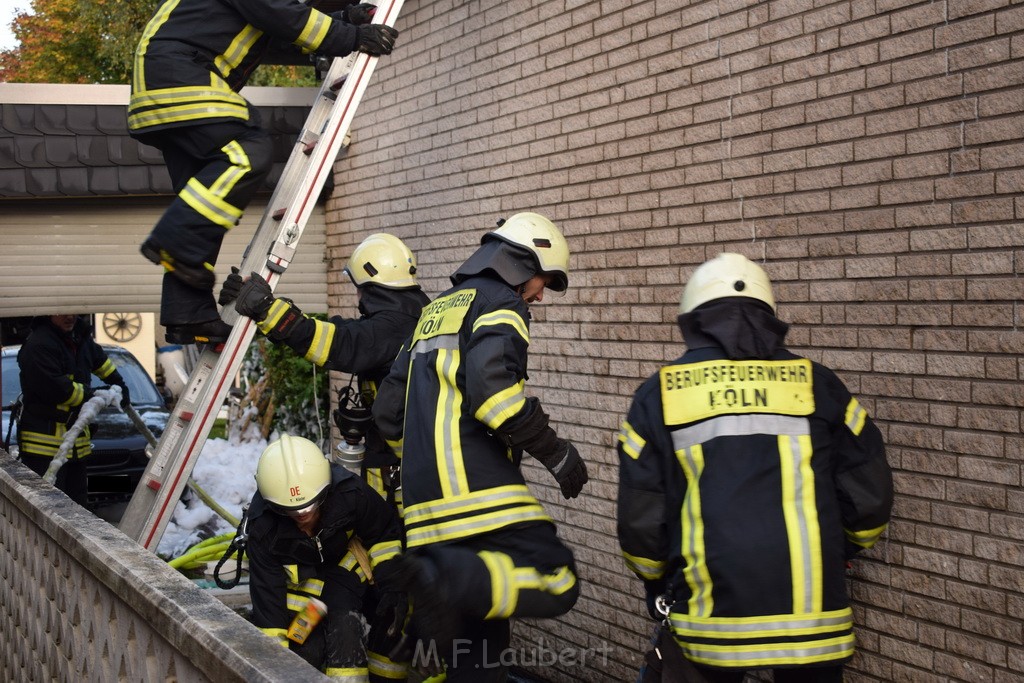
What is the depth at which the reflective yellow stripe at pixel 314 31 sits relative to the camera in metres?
5.14

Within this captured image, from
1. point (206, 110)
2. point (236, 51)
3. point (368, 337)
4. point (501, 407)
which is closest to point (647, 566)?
point (501, 407)

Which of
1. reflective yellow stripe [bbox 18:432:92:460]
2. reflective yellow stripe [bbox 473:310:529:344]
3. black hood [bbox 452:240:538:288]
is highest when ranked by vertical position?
black hood [bbox 452:240:538:288]

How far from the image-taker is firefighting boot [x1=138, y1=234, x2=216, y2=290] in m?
5.33

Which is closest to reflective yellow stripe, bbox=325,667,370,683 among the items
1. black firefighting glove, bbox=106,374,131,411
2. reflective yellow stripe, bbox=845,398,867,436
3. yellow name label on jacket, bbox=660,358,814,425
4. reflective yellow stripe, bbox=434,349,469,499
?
reflective yellow stripe, bbox=434,349,469,499

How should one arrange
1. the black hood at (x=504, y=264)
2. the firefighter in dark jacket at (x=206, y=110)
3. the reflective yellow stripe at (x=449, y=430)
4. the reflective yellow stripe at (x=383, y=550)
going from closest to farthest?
1. the reflective yellow stripe at (x=449, y=430)
2. the black hood at (x=504, y=264)
3. the reflective yellow stripe at (x=383, y=550)
4. the firefighter in dark jacket at (x=206, y=110)

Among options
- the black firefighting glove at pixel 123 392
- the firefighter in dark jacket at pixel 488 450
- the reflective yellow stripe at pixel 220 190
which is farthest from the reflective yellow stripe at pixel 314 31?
the black firefighting glove at pixel 123 392

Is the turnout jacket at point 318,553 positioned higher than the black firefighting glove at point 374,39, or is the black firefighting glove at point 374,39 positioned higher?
the black firefighting glove at point 374,39

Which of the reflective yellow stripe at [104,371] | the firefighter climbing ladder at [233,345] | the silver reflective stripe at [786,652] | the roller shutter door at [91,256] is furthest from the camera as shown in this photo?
the reflective yellow stripe at [104,371]

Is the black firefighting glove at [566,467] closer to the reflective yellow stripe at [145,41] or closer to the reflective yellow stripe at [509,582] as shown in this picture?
the reflective yellow stripe at [509,582]

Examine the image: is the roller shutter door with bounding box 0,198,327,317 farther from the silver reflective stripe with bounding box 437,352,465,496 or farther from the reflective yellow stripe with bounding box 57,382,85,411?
the silver reflective stripe with bounding box 437,352,465,496

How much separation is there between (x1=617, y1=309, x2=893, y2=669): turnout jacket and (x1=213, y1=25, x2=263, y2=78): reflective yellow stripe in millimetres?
3191

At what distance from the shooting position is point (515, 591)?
370 cm

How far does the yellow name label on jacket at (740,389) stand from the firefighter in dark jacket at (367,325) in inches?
93.4

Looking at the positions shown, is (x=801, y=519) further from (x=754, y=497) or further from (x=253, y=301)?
(x=253, y=301)
